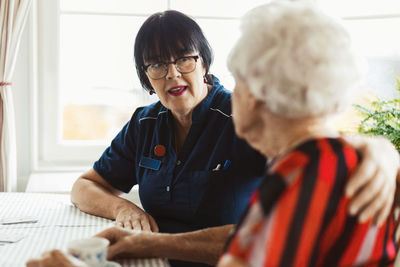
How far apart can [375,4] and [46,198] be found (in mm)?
2125

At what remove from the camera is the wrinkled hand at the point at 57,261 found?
102 centimetres

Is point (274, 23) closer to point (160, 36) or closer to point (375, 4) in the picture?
point (160, 36)

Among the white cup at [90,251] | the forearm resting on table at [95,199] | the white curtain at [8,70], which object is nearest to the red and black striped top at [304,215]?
the white cup at [90,251]

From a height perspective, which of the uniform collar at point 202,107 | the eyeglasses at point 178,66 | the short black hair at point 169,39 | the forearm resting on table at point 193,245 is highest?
the short black hair at point 169,39

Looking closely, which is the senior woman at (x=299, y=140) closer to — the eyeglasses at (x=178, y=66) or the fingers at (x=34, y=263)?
the fingers at (x=34, y=263)

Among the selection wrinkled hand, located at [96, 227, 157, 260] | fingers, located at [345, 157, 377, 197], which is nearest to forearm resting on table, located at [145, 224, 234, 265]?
wrinkled hand, located at [96, 227, 157, 260]

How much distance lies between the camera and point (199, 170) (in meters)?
1.63

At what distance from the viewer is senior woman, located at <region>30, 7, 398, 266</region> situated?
1.60m

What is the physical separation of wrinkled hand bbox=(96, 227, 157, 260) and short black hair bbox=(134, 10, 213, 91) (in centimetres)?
68

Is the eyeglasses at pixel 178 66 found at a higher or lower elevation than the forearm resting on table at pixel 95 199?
higher

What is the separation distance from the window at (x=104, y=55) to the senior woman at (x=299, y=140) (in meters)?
1.94

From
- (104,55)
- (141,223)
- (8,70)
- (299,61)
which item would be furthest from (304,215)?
(104,55)

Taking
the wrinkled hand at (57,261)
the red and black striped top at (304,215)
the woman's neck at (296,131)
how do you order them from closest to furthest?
1. the red and black striped top at (304,215)
2. the woman's neck at (296,131)
3. the wrinkled hand at (57,261)

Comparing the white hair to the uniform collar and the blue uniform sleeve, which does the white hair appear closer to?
the uniform collar
